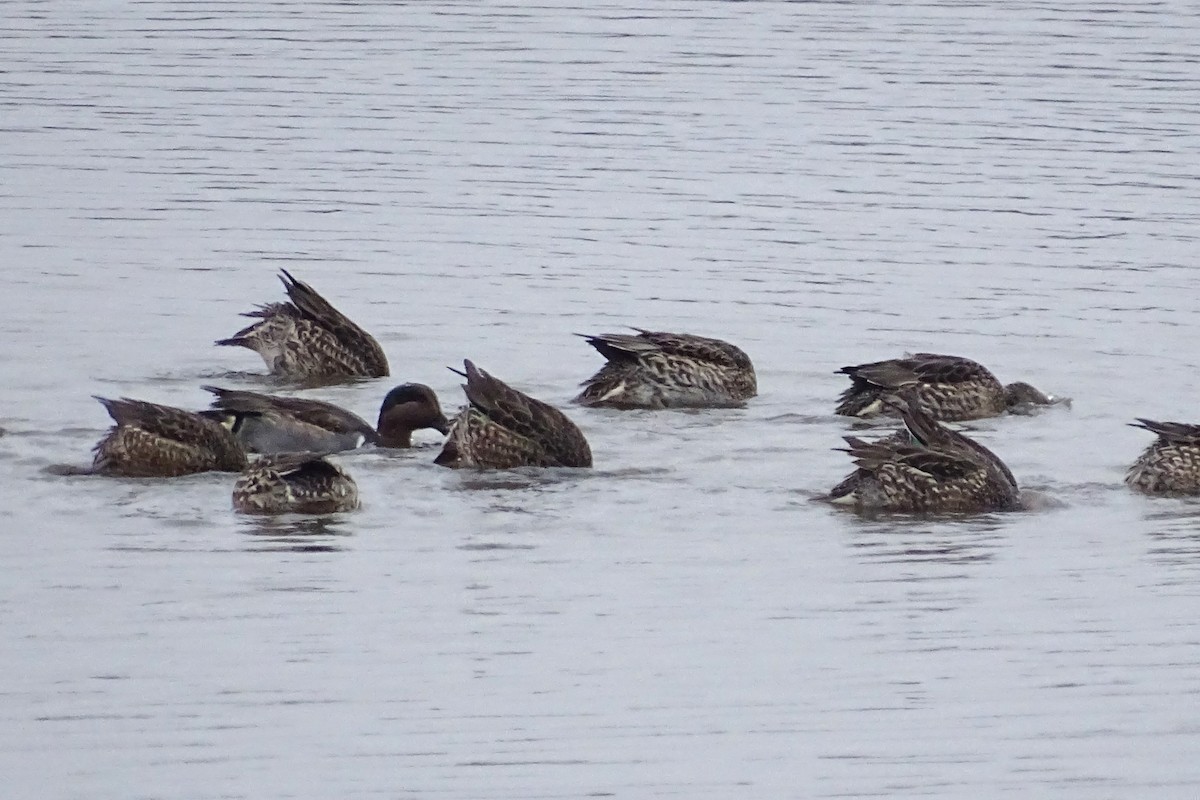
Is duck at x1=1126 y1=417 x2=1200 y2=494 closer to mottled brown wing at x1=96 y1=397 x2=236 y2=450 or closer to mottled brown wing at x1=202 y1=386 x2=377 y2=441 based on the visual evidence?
mottled brown wing at x1=202 y1=386 x2=377 y2=441

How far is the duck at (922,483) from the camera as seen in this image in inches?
448

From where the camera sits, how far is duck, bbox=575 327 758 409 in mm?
13664

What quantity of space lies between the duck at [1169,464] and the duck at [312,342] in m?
4.67

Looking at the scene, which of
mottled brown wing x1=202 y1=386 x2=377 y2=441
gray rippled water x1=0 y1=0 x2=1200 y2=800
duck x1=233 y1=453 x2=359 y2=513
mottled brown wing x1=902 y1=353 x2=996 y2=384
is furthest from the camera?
mottled brown wing x1=902 y1=353 x2=996 y2=384

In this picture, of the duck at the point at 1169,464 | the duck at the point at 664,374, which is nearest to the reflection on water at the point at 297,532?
the duck at the point at 664,374

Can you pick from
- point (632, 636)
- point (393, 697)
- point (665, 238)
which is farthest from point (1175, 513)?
point (665, 238)

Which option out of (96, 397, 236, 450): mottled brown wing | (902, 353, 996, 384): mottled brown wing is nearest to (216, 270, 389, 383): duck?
(96, 397, 236, 450): mottled brown wing

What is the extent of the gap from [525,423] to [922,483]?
1.96 m

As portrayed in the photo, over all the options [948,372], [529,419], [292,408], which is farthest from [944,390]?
[292,408]

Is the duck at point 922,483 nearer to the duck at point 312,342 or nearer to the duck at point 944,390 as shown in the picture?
the duck at point 944,390

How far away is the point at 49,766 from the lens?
7684mm

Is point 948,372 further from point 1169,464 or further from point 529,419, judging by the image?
point 529,419

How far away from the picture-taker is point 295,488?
35.8 ft

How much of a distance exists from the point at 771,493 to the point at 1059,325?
498 centimetres
